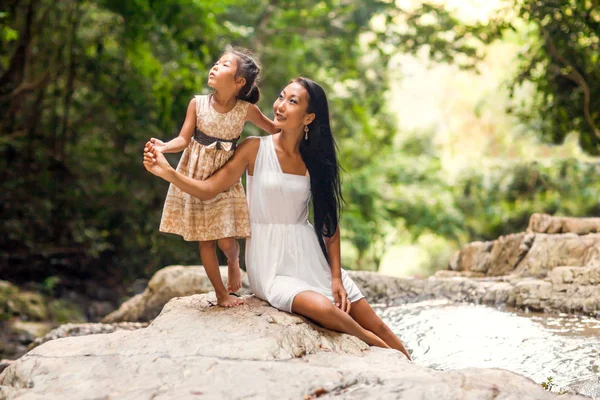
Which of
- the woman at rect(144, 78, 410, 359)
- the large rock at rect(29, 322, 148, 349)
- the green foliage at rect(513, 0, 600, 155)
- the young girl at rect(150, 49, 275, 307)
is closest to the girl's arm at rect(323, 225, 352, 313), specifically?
the woman at rect(144, 78, 410, 359)

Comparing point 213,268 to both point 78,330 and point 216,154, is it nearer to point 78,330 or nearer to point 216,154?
point 216,154

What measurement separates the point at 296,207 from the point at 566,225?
11.7 ft

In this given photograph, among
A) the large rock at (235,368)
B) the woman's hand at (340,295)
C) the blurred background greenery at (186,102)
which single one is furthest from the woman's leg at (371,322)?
the blurred background greenery at (186,102)

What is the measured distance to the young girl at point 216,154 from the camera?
11.0ft

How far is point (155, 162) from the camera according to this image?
308 cm

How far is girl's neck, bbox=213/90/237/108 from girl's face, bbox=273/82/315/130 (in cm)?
24

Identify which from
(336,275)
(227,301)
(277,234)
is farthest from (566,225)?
(227,301)

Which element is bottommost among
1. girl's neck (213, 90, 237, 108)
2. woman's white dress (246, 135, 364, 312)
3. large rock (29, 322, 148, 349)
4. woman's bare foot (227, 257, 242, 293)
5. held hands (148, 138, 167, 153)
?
large rock (29, 322, 148, 349)

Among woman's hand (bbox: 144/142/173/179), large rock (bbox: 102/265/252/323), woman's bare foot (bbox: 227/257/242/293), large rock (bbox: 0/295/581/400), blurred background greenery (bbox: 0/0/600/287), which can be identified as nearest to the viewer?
large rock (bbox: 0/295/581/400)

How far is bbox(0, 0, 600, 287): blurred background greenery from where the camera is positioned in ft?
28.0

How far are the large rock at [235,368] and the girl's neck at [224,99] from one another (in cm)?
113

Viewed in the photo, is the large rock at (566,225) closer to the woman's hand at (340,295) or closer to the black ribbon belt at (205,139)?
the woman's hand at (340,295)

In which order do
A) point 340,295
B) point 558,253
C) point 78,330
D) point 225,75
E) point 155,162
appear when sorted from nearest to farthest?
point 155,162 → point 225,75 → point 340,295 → point 78,330 → point 558,253

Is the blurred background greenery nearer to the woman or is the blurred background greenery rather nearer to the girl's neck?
the woman
